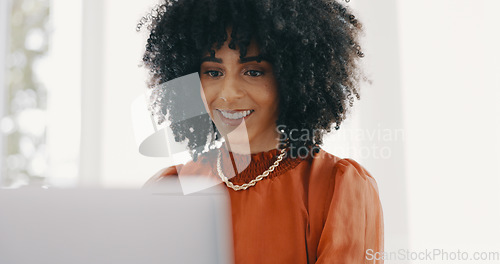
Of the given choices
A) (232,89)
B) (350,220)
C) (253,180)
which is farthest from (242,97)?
(350,220)

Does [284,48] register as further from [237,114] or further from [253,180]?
[253,180]

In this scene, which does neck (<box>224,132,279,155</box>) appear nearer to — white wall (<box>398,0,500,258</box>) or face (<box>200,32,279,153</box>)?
face (<box>200,32,279,153</box>)

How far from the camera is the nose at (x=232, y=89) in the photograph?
936 millimetres

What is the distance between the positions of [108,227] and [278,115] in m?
0.63

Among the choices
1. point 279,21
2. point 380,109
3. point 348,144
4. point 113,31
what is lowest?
point 348,144

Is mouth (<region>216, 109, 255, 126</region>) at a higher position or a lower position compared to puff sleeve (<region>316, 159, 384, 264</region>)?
higher

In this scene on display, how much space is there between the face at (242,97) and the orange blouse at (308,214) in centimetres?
7

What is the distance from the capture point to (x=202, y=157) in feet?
3.53

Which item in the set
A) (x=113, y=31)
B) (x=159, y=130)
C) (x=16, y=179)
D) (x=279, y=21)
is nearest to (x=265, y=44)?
(x=279, y=21)

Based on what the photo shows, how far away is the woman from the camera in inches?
35.4

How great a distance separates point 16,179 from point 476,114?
1.72 meters

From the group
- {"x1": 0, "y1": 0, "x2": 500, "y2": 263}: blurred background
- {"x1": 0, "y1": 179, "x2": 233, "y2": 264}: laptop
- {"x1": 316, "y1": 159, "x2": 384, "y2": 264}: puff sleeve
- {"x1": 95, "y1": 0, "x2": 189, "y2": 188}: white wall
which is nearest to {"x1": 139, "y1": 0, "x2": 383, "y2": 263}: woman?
{"x1": 316, "y1": 159, "x2": 384, "y2": 264}: puff sleeve

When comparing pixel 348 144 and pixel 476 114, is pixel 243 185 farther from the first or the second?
pixel 476 114

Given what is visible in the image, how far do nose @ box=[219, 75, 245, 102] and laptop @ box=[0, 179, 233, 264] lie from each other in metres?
0.53
